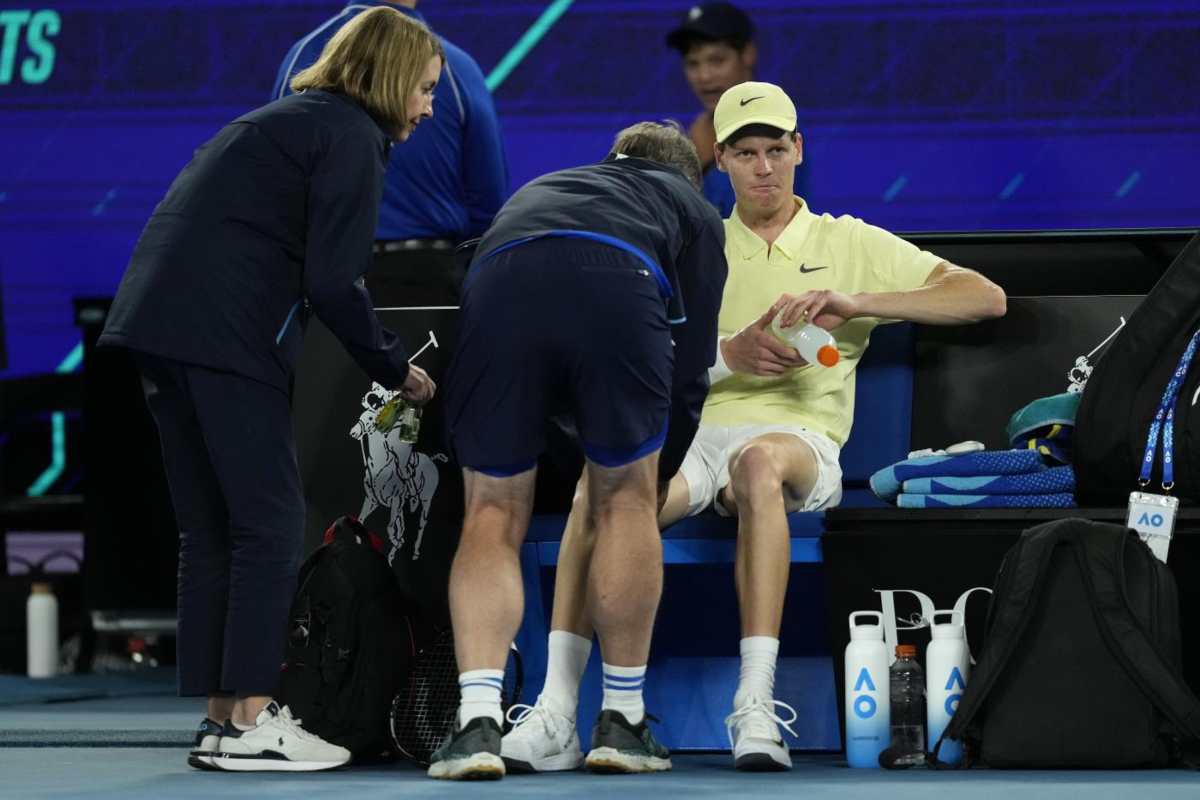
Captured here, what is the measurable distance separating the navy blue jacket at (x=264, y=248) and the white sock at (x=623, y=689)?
687mm

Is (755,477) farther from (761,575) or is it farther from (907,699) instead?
(907,699)

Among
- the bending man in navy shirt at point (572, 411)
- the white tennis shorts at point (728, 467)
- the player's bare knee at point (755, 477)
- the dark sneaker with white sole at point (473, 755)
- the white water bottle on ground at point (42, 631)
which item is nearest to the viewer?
the dark sneaker with white sole at point (473, 755)

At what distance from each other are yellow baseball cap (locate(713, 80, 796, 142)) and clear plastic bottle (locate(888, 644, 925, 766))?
1.14 metres

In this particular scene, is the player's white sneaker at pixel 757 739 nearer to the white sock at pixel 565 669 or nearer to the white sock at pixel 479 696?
the white sock at pixel 565 669

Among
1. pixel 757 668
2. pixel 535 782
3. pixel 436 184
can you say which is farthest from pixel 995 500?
pixel 436 184

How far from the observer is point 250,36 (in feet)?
21.8

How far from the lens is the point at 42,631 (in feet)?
20.3

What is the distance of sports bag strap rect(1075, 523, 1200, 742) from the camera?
121 inches

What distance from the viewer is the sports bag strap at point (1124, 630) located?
3086 millimetres

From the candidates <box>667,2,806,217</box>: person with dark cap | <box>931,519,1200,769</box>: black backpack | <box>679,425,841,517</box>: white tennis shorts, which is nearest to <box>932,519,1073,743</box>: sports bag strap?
<box>931,519,1200,769</box>: black backpack

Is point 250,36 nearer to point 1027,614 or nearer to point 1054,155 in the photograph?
point 1054,155

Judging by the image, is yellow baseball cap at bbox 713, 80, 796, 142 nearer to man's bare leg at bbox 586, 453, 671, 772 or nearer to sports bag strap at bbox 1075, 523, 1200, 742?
man's bare leg at bbox 586, 453, 671, 772

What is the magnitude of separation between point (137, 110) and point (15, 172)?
0.49 m

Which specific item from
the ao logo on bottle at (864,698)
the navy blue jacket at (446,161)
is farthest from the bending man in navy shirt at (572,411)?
the navy blue jacket at (446,161)
